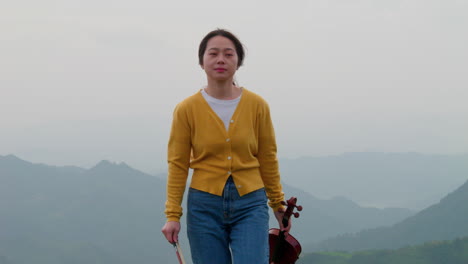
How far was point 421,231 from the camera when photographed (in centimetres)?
15600

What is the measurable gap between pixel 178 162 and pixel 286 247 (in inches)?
55.4

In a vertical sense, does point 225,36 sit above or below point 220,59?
above

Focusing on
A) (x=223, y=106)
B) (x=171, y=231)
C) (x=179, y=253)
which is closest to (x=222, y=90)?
(x=223, y=106)

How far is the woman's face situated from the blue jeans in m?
0.86

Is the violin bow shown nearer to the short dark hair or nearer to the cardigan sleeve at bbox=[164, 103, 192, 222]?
the cardigan sleeve at bbox=[164, 103, 192, 222]

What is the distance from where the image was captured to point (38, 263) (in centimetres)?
16662

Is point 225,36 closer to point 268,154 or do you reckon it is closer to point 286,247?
point 268,154

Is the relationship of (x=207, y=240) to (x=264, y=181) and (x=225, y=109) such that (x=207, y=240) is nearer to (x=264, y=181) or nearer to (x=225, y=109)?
(x=264, y=181)

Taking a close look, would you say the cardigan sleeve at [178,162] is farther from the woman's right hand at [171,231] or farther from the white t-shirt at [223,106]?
the white t-shirt at [223,106]

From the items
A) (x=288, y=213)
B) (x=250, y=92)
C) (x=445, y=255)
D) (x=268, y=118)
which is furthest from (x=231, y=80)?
(x=445, y=255)

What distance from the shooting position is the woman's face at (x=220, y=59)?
12.7 feet

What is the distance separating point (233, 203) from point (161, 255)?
194 metres

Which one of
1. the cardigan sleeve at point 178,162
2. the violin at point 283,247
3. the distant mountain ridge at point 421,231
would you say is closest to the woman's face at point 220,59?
the cardigan sleeve at point 178,162

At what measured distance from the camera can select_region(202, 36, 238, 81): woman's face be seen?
3867mm
